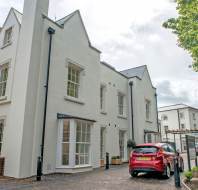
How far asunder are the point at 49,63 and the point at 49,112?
279 centimetres

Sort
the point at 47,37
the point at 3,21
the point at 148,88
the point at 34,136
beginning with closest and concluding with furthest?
the point at 34,136 → the point at 47,37 → the point at 3,21 → the point at 148,88

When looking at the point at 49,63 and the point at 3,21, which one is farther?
the point at 3,21

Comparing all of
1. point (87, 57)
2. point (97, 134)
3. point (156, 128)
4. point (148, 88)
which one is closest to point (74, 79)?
point (87, 57)

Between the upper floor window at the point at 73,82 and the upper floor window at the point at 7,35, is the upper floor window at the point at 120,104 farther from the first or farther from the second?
the upper floor window at the point at 7,35

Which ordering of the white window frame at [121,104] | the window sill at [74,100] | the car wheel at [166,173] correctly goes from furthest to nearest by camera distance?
the white window frame at [121,104]
the window sill at [74,100]
the car wheel at [166,173]

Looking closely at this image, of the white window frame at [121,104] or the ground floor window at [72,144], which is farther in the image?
the white window frame at [121,104]

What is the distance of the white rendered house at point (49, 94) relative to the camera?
1022 centimetres

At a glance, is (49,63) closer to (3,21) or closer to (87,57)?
(87,57)

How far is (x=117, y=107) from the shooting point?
18906mm

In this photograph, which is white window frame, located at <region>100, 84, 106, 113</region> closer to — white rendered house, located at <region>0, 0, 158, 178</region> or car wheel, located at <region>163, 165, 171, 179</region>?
white rendered house, located at <region>0, 0, 158, 178</region>

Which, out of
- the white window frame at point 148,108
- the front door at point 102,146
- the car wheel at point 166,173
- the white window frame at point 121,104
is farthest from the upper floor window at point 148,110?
the car wheel at point 166,173

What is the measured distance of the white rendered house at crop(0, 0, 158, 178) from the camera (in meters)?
10.2

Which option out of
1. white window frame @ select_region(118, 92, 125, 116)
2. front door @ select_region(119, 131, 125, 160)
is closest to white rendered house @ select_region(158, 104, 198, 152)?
white window frame @ select_region(118, 92, 125, 116)

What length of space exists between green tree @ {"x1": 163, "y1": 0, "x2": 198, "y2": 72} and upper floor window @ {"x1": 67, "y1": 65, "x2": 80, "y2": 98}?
6512 mm
